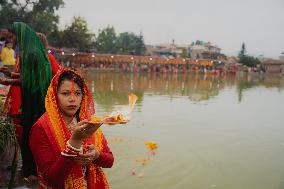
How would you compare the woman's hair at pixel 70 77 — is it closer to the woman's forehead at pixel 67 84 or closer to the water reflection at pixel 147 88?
the woman's forehead at pixel 67 84

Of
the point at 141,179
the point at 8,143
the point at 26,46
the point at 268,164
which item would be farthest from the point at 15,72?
the point at 268,164

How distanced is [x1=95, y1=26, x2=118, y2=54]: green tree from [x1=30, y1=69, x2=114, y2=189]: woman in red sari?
207 ft

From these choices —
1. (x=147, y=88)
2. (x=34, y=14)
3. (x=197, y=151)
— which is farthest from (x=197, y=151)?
(x=34, y=14)

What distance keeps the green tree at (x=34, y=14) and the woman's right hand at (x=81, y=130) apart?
31.9m

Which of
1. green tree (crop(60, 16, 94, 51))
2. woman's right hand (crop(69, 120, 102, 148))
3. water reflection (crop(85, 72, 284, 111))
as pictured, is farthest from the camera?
green tree (crop(60, 16, 94, 51))

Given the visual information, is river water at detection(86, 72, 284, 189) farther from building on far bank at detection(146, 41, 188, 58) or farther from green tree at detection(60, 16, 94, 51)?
building on far bank at detection(146, 41, 188, 58)

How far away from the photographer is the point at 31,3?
3356 cm

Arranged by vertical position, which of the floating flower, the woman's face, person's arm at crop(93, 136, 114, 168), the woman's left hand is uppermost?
the woman's face

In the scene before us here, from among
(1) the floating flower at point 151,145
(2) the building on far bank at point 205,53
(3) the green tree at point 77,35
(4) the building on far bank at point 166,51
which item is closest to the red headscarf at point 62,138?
(1) the floating flower at point 151,145

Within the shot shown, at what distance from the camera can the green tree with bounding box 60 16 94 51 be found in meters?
42.0

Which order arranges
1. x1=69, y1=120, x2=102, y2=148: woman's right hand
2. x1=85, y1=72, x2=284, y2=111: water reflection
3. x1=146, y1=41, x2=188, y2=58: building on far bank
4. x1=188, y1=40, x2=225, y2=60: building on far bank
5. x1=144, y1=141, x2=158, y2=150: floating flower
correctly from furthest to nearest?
x1=146, y1=41, x2=188, y2=58: building on far bank → x1=188, y1=40, x2=225, y2=60: building on far bank → x1=85, y1=72, x2=284, y2=111: water reflection → x1=144, y1=141, x2=158, y2=150: floating flower → x1=69, y1=120, x2=102, y2=148: woman's right hand

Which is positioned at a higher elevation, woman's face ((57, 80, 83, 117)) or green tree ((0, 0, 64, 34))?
green tree ((0, 0, 64, 34))

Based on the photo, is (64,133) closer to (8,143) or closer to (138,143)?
(8,143)

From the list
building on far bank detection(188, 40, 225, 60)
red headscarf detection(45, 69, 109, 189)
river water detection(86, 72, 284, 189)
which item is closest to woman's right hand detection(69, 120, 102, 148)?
red headscarf detection(45, 69, 109, 189)
